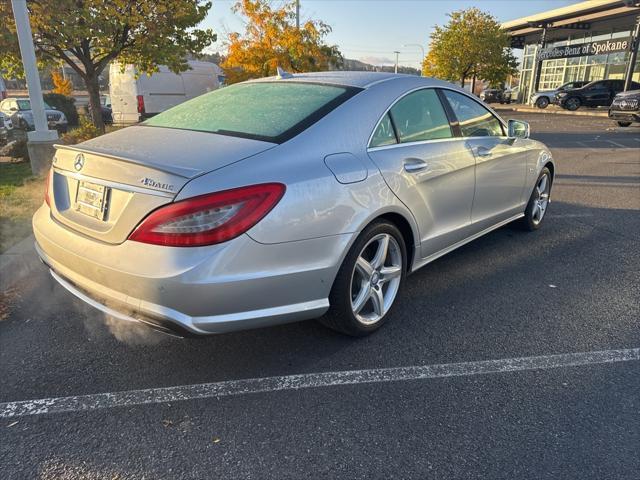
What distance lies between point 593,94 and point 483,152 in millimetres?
29082

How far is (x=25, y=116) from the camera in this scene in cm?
1681

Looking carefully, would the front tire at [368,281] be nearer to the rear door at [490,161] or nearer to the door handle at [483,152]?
the rear door at [490,161]

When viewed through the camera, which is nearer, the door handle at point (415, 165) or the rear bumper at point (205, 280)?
the rear bumper at point (205, 280)

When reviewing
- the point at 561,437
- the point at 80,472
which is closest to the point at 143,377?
the point at 80,472

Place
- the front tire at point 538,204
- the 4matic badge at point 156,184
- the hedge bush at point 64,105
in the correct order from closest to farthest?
1. the 4matic badge at point 156,184
2. the front tire at point 538,204
3. the hedge bush at point 64,105

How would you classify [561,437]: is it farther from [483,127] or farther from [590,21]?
[590,21]

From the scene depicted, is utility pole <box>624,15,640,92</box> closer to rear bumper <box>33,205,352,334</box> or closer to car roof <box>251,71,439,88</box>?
car roof <box>251,71,439,88</box>

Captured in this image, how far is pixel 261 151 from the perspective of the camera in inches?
100

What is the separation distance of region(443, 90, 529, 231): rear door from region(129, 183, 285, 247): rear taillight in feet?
7.44

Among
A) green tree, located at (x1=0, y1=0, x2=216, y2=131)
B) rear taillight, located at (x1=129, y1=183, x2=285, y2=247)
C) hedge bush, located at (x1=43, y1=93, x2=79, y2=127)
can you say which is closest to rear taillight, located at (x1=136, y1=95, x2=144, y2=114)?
hedge bush, located at (x1=43, y1=93, x2=79, y2=127)

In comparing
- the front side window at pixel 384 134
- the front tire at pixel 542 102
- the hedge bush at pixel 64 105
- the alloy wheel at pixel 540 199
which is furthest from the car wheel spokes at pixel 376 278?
the front tire at pixel 542 102

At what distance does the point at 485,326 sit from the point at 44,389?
268 cm

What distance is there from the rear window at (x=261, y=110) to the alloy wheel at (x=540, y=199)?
293 centimetres

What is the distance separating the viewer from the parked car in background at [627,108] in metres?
17.4
